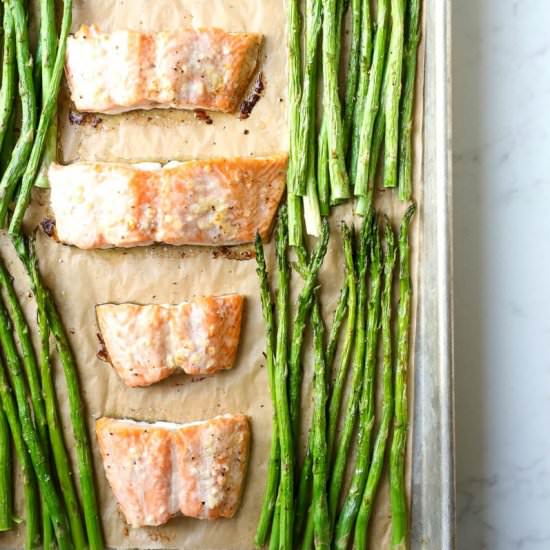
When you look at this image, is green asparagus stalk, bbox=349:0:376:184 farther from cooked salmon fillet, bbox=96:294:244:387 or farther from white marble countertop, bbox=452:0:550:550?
cooked salmon fillet, bbox=96:294:244:387

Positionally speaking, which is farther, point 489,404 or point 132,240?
point 489,404

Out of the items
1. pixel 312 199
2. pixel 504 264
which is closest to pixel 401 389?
pixel 504 264

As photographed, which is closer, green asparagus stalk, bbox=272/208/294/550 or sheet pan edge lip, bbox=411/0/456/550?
sheet pan edge lip, bbox=411/0/456/550

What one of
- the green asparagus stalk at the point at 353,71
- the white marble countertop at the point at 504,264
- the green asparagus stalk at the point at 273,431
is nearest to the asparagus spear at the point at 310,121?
the green asparagus stalk at the point at 353,71

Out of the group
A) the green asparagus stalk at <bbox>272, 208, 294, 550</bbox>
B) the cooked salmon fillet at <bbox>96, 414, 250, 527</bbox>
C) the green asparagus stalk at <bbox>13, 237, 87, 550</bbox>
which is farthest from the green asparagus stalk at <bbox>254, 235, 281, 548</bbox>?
the green asparagus stalk at <bbox>13, 237, 87, 550</bbox>

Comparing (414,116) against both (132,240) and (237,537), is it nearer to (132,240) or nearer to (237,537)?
(132,240)

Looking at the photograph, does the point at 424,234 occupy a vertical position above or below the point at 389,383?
above

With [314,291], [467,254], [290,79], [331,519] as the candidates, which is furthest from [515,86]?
[331,519]
